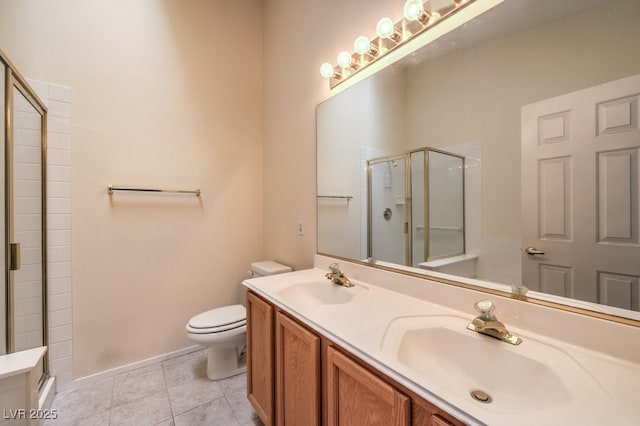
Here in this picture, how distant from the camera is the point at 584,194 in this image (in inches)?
30.8

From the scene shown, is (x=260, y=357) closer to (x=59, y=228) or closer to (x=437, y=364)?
(x=437, y=364)

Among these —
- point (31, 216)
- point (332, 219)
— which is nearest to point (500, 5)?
point (332, 219)

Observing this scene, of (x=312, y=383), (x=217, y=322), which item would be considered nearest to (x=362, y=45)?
(x=312, y=383)

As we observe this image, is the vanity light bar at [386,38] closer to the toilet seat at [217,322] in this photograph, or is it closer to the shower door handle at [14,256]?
the toilet seat at [217,322]

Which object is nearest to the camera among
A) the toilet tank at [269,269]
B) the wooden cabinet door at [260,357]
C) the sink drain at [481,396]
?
the sink drain at [481,396]

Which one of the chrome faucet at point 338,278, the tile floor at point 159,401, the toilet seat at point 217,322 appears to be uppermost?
the chrome faucet at point 338,278

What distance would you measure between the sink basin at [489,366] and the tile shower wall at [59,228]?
2095mm

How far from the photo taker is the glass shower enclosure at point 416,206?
1112mm

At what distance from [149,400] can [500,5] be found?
2667mm

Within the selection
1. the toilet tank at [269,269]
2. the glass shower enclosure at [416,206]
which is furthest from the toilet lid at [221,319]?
the glass shower enclosure at [416,206]

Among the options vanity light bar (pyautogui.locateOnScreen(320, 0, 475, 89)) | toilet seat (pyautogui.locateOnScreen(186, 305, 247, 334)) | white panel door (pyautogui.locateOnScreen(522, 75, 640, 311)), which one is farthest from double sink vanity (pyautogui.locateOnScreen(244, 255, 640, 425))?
vanity light bar (pyautogui.locateOnScreen(320, 0, 475, 89))

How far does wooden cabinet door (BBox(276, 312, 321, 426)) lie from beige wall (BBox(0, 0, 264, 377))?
1.37m

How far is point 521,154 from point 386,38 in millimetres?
846

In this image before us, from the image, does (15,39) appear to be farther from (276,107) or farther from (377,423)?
(377,423)
